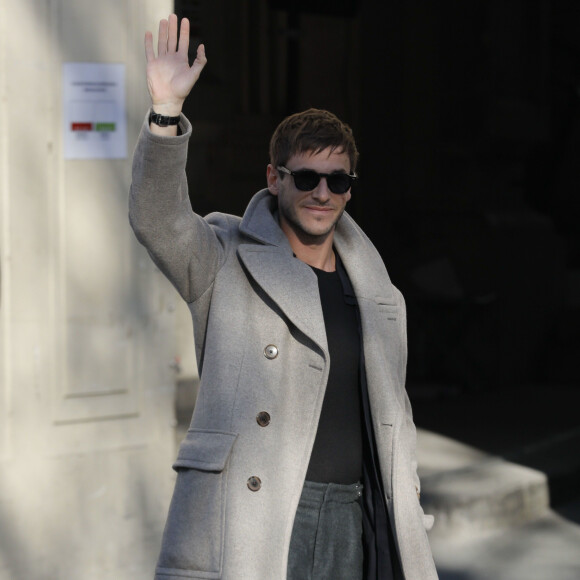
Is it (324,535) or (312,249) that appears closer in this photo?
(324,535)

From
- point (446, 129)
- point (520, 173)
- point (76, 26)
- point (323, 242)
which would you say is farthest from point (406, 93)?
point (323, 242)

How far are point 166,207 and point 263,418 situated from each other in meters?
0.54

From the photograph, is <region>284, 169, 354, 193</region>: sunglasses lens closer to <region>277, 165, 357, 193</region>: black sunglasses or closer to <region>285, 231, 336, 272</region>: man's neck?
<region>277, 165, 357, 193</region>: black sunglasses

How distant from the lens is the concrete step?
7.01 metres

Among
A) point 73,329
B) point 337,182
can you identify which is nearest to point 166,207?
point 337,182

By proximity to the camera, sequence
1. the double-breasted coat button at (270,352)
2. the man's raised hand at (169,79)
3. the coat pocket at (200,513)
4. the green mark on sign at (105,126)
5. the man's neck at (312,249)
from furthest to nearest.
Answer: the green mark on sign at (105,126)
the man's neck at (312,249)
the double-breasted coat button at (270,352)
the coat pocket at (200,513)
the man's raised hand at (169,79)

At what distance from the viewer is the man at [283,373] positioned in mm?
2898

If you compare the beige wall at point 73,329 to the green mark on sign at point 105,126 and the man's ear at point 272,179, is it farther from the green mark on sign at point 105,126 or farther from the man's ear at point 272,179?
the man's ear at point 272,179

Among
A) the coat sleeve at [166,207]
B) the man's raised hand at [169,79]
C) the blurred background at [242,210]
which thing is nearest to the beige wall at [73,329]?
the blurred background at [242,210]

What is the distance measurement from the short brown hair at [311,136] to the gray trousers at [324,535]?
0.81 meters

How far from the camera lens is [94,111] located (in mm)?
5086

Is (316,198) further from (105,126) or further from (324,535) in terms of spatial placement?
(105,126)

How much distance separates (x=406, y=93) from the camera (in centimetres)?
1177

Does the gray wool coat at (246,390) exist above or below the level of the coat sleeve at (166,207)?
below
